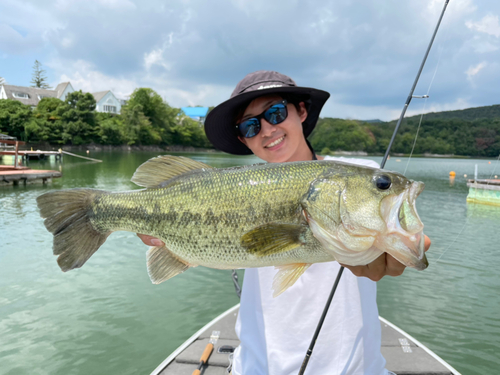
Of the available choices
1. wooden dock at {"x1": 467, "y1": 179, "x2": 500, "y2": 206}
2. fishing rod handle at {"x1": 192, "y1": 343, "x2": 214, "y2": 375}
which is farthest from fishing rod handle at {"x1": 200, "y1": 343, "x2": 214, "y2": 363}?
wooden dock at {"x1": 467, "y1": 179, "x2": 500, "y2": 206}

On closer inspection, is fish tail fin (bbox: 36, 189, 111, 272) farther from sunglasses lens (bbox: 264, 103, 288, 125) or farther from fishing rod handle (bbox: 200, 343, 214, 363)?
fishing rod handle (bbox: 200, 343, 214, 363)

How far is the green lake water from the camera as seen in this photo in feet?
21.2

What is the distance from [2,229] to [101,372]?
1101cm

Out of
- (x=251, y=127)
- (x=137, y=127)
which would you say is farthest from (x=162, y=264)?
(x=137, y=127)

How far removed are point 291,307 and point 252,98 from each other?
5.40 feet

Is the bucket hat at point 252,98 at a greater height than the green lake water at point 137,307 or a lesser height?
greater

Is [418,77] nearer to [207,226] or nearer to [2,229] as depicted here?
[207,226]

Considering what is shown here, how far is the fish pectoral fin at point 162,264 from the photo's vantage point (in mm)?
2068

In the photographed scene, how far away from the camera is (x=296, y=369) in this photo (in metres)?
2.20

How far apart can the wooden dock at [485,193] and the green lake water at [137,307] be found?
35.5ft

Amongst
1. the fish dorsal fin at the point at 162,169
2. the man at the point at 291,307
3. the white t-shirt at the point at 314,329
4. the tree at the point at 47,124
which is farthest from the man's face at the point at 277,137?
the tree at the point at 47,124

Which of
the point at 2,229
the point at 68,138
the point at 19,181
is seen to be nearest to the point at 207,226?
the point at 2,229

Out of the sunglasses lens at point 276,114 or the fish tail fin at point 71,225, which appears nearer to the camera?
the fish tail fin at point 71,225

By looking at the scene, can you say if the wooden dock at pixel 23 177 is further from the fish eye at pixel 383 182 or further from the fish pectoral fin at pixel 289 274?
the fish eye at pixel 383 182
